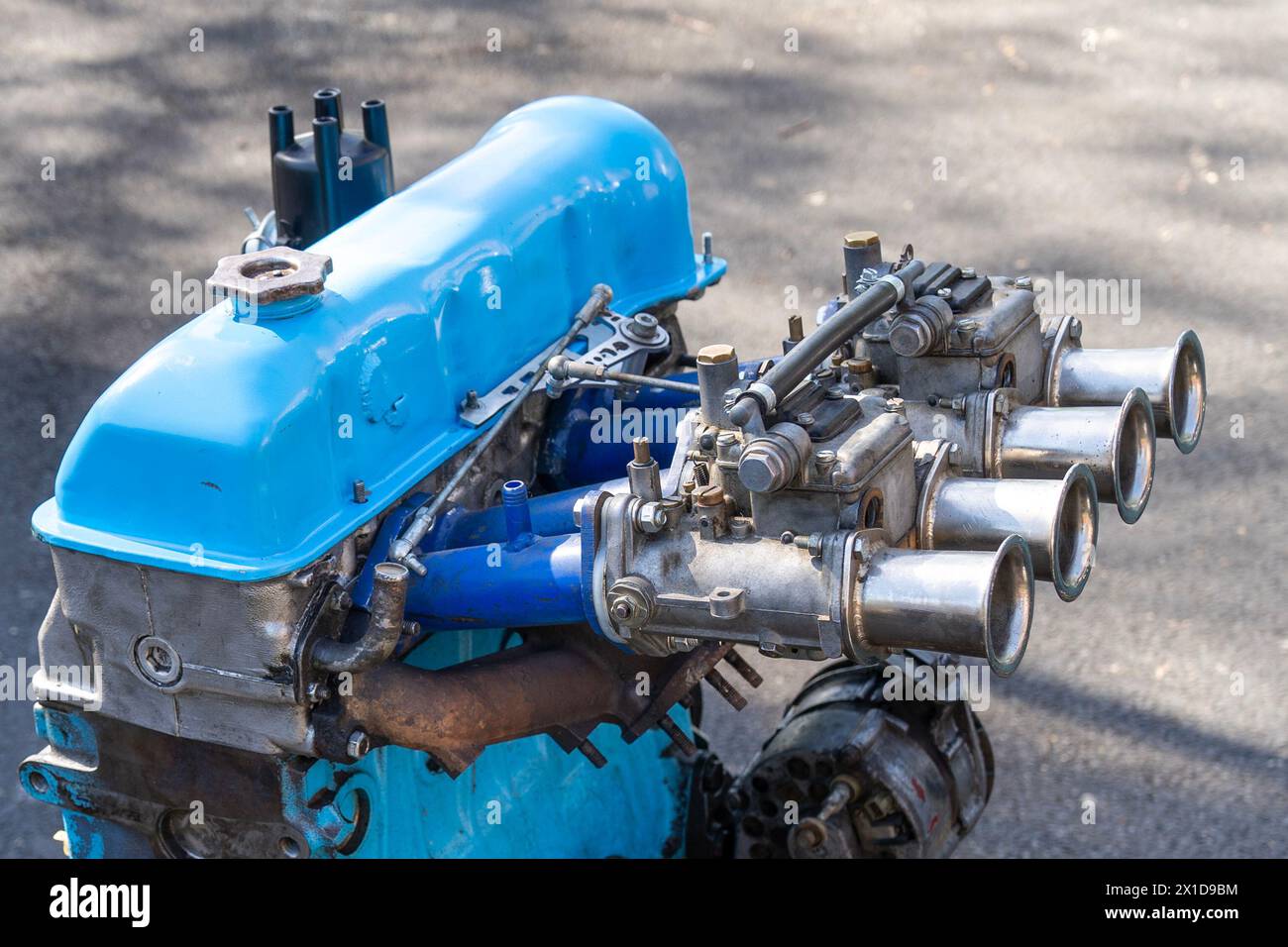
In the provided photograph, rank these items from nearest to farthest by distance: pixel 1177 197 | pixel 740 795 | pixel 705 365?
pixel 705 365 < pixel 740 795 < pixel 1177 197

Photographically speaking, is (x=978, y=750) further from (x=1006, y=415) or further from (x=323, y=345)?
(x=323, y=345)

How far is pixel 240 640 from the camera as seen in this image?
2.26m

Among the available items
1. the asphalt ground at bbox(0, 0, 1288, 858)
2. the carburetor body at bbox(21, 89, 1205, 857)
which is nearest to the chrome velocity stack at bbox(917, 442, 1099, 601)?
the carburetor body at bbox(21, 89, 1205, 857)

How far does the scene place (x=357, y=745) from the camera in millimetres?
2285

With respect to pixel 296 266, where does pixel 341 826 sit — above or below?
below

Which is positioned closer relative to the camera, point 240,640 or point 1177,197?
point 240,640

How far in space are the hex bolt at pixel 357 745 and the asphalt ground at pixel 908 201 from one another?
1451mm

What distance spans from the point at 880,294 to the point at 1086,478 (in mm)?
387

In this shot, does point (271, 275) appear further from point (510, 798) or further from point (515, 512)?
point (510, 798)

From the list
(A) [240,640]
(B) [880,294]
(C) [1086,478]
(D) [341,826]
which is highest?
(B) [880,294]

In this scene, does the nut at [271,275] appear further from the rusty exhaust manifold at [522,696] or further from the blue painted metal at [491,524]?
the rusty exhaust manifold at [522,696]

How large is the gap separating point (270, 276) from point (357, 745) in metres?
0.69

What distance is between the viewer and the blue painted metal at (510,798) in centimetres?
253
